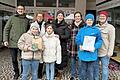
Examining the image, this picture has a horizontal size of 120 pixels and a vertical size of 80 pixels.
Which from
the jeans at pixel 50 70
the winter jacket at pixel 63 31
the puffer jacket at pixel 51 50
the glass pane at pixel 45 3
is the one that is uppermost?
the glass pane at pixel 45 3

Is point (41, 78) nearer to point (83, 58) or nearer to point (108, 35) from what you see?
point (83, 58)

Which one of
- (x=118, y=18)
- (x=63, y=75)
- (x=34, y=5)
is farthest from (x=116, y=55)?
(x=34, y=5)

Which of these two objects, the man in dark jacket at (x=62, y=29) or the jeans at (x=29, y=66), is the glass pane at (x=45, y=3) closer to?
the man in dark jacket at (x=62, y=29)

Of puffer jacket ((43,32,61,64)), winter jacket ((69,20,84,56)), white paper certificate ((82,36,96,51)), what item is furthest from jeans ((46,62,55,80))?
white paper certificate ((82,36,96,51))

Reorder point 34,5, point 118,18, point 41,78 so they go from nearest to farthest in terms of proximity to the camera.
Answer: point 41,78
point 118,18
point 34,5

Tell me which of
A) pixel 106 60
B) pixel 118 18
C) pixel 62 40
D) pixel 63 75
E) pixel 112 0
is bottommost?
pixel 63 75

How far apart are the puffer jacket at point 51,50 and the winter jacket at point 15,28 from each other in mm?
605

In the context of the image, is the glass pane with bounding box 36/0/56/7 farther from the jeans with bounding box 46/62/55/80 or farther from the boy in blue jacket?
the boy in blue jacket

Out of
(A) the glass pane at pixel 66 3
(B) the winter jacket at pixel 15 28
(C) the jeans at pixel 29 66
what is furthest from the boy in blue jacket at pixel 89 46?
(A) the glass pane at pixel 66 3

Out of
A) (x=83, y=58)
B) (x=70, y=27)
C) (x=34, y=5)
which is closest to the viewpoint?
(x=83, y=58)

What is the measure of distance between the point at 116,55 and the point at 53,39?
446 cm

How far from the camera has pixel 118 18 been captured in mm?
8453

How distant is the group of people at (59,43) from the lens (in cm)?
433

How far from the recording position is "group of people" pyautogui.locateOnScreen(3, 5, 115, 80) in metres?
4.33
